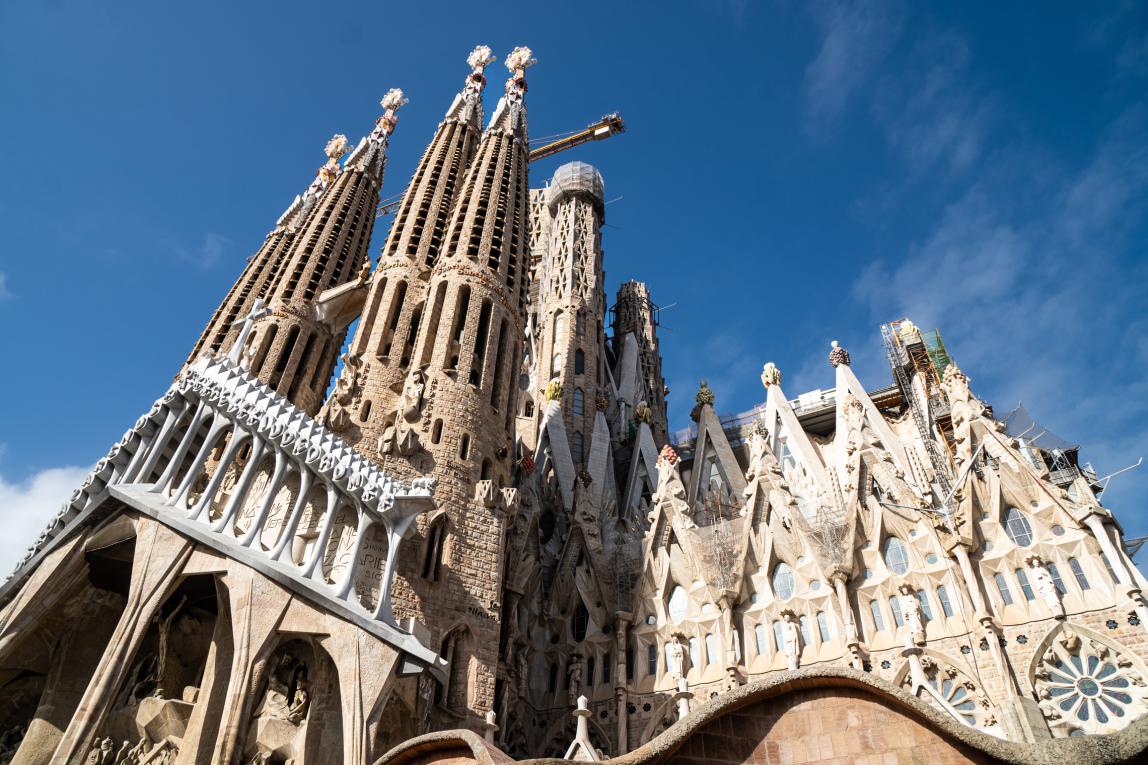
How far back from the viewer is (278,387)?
23.0 metres

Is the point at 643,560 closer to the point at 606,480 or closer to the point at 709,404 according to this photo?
the point at 606,480

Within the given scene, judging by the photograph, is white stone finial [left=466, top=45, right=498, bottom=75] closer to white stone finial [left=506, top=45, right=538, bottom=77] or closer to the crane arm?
white stone finial [left=506, top=45, right=538, bottom=77]

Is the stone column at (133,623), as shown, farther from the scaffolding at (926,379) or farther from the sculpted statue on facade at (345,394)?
the scaffolding at (926,379)

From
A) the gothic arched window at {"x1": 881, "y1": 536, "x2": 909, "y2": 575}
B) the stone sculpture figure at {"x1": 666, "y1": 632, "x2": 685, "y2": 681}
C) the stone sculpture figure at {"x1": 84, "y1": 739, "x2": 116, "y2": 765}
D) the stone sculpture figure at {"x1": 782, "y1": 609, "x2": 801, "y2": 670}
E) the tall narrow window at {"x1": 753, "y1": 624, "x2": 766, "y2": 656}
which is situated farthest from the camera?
the stone sculpture figure at {"x1": 666, "y1": 632, "x2": 685, "y2": 681}

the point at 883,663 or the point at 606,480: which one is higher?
the point at 606,480

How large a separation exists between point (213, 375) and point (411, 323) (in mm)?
6771

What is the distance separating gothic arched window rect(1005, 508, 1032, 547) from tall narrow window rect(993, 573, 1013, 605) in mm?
720

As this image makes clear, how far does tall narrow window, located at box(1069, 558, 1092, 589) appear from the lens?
1396 cm

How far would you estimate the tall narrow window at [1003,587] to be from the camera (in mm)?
14492

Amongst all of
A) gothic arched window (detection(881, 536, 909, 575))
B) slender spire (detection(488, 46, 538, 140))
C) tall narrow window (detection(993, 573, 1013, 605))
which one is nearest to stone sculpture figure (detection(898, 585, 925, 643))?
gothic arched window (detection(881, 536, 909, 575))

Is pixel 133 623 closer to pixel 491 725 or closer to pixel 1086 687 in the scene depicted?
pixel 491 725

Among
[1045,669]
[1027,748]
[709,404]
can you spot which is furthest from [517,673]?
[709,404]

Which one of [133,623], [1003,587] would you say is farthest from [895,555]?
[133,623]

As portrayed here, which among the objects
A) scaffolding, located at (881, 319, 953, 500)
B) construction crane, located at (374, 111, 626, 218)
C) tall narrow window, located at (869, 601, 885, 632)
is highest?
construction crane, located at (374, 111, 626, 218)
